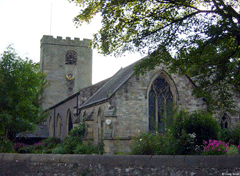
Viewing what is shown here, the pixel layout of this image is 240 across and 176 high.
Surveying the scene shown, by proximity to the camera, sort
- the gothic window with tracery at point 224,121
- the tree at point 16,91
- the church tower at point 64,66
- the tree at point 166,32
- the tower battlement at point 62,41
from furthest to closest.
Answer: the tower battlement at point 62,41
the church tower at point 64,66
the gothic window with tracery at point 224,121
the tree at point 16,91
the tree at point 166,32

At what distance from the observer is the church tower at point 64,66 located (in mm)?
44812

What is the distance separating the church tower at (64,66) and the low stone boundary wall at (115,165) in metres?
34.6

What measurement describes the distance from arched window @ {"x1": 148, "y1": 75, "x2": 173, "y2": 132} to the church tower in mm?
24932

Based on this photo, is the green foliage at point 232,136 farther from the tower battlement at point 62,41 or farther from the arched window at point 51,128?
the tower battlement at point 62,41

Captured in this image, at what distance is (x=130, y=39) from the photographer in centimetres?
1261

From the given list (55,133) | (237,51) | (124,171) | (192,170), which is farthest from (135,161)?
(55,133)

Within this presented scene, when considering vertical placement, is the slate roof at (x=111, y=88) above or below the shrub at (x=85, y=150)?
above

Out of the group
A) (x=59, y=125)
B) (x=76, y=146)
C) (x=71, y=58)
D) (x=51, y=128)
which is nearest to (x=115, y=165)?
(x=76, y=146)

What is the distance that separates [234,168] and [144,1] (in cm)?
748

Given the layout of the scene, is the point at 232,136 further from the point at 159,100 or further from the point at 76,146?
the point at 76,146

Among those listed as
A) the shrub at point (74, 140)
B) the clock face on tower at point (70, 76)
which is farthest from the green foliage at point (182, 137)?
the clock face on tower at point (70, 76)

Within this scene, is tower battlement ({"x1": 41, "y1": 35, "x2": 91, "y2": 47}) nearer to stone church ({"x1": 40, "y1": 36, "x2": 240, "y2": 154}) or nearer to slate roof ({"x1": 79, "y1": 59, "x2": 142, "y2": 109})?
stone church ({"x1": 40, "y1": 36, "x2": 240, "y2": 154})

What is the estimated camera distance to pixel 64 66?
151ft

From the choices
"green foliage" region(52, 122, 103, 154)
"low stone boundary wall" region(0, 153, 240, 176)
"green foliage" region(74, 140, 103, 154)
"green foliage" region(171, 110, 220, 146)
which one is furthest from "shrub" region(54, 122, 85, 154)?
"low stone boundary wall" region(0, 153, 240, 176)
